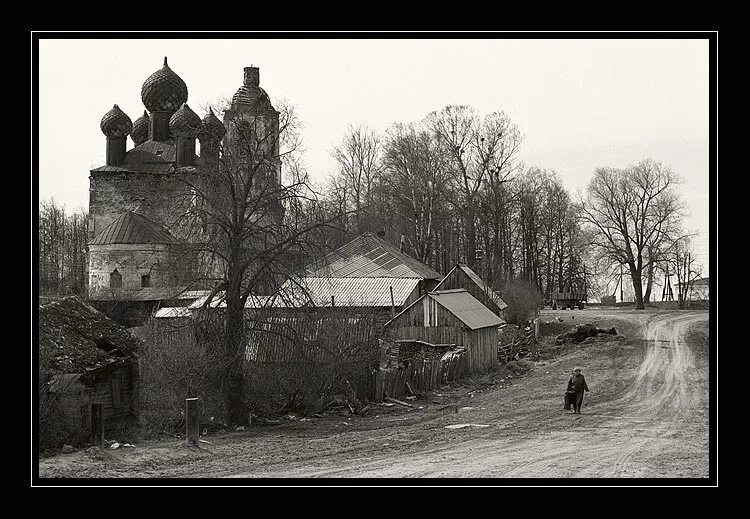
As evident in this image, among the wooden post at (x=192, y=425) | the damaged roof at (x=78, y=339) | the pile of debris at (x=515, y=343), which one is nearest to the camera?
the wooden post at (x=192, y=425)

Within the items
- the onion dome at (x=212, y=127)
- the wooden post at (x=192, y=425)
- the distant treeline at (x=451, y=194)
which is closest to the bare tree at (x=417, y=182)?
the distant treeline at (x=451, y=194)

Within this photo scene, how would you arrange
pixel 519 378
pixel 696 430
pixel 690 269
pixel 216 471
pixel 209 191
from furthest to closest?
pixel 690 269 < pixel 519 378 < pixel 209 191 < pixel 696 430 < pixel 216 471

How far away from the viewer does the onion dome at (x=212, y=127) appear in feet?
64.3

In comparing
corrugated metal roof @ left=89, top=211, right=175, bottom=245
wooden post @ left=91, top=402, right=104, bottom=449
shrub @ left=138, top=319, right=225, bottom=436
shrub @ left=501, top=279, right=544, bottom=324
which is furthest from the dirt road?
corrugated metal roof @ left=89, top=211, right=175, bottom=245

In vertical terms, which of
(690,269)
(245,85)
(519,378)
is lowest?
(519,378)

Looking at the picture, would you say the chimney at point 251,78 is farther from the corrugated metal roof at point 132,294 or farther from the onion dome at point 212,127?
the corrugated metal roof at point 132,294

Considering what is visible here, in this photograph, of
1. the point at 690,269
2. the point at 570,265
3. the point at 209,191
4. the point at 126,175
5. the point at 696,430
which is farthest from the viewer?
the point at 570,265

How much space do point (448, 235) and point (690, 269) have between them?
1412 centimetres

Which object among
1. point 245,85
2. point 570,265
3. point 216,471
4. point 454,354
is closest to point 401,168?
point 570,265

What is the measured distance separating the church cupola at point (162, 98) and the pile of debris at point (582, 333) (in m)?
25.9

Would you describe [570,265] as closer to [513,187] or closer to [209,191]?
[513,187]

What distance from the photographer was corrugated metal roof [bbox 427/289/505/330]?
101 feet

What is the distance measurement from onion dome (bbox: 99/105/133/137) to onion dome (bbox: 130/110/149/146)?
1.92 m

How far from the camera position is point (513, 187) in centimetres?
5391
